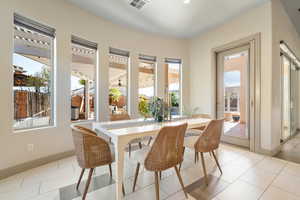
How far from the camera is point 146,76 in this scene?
4258 mm

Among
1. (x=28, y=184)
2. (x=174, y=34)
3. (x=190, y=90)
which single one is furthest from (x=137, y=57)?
(x=28, y=184)

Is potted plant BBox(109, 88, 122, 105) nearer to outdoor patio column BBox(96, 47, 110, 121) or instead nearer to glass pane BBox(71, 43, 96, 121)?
outdoor patio column BBox(96, 47, 110, 121)

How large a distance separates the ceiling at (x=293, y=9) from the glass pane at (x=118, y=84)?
3.90 m

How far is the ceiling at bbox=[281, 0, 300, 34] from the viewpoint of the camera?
3.08 meters

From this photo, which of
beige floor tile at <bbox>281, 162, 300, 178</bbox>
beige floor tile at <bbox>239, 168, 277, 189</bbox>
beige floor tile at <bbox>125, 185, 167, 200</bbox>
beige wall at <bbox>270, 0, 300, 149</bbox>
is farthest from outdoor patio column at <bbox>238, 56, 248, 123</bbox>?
beige floor tile at <bbox>125, 185, 167, 200</bbox>

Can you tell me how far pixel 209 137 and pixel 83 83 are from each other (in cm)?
287

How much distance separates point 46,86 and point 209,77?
3887 mm

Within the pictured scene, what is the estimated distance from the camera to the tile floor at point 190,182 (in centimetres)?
168

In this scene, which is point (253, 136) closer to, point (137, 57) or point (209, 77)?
point (209, 77)

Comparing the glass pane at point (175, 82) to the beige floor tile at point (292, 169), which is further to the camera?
the glass pane at point (175, 82)

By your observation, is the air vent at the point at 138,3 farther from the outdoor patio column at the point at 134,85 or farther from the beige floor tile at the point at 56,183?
the beige floor tile at the point at 56,183

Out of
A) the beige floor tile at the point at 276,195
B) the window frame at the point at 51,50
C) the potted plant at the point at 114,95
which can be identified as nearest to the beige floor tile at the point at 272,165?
the beige floor tile at the point at 276,195

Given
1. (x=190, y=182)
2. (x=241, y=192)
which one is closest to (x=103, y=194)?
(x=190, y=182)

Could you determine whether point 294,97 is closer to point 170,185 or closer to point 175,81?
point 175,81
